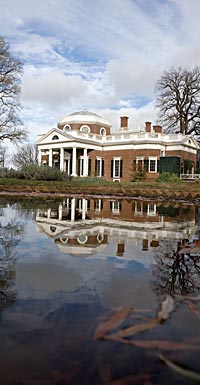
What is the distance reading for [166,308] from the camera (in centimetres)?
270

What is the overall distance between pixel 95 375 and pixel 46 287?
154 cm

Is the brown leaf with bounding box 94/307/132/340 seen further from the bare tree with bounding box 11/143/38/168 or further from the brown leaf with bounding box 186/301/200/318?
the bare tree with bounding box 11/143/38/168

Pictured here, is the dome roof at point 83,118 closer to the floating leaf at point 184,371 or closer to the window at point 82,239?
the window at point 82,239

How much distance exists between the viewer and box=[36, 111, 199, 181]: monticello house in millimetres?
34188

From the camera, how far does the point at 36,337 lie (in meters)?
2.18

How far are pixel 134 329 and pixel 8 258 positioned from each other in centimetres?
244

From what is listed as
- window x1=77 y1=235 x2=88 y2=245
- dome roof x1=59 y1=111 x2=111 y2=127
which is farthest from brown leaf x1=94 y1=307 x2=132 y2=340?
dome roof x1=59 y1=111 x2=111 y2=127

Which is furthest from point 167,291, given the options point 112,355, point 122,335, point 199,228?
point 199,228

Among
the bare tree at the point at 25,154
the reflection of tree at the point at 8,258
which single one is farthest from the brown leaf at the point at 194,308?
the bare tree at the point at 25,154

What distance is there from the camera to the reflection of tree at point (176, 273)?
3234mm

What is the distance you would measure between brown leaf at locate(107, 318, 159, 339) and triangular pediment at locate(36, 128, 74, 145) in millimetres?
33935

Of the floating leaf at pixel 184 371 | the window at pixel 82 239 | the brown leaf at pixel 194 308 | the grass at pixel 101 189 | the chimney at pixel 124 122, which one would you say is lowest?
the floating leaf at pixel 184 371

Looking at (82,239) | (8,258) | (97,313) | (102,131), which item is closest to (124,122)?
(102,131)

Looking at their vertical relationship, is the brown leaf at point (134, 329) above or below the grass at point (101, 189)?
below
